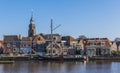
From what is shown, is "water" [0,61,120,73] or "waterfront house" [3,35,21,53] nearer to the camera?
"water" [0,61,120,73]

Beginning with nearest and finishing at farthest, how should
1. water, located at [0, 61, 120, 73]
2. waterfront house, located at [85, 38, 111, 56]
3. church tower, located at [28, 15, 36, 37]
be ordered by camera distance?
water, located at [0, 61, 120, 73] → waterfront house, located at [85, 38, 111, 56] → church tower, located at [28, 15, 36, 37]

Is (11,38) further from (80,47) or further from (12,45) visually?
(80,47)

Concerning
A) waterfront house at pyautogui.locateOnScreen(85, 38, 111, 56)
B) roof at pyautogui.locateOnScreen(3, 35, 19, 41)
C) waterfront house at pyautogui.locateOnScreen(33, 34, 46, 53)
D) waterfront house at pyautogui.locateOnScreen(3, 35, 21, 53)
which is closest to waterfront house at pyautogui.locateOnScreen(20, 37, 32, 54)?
waterfront house at pyautogui.locateOnScreen(3, 35, 21, 53)

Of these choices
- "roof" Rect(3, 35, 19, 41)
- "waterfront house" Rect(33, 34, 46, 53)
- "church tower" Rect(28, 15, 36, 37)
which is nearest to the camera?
"waterfront house" Rect(33, 34, 46, 53)

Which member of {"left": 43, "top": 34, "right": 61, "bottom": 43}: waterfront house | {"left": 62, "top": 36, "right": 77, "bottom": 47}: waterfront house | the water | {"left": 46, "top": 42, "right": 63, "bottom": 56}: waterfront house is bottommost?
the water

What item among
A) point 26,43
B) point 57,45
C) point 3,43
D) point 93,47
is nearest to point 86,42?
point 93,47

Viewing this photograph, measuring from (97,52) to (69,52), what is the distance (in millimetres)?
8862

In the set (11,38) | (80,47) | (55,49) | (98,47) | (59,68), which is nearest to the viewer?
(59,68)

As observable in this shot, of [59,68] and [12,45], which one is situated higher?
[12,45]

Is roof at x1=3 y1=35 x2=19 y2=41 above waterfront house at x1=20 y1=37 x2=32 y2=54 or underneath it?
above

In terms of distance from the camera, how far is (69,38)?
117 m

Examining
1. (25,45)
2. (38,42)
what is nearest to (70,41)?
(38,42)

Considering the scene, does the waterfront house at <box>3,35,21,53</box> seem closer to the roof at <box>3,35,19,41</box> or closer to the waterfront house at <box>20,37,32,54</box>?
the roof at <box>3,35,19,41</box>

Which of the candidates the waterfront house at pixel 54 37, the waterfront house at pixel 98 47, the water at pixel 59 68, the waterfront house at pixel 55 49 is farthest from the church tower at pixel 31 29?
the water at pixel 59 68
